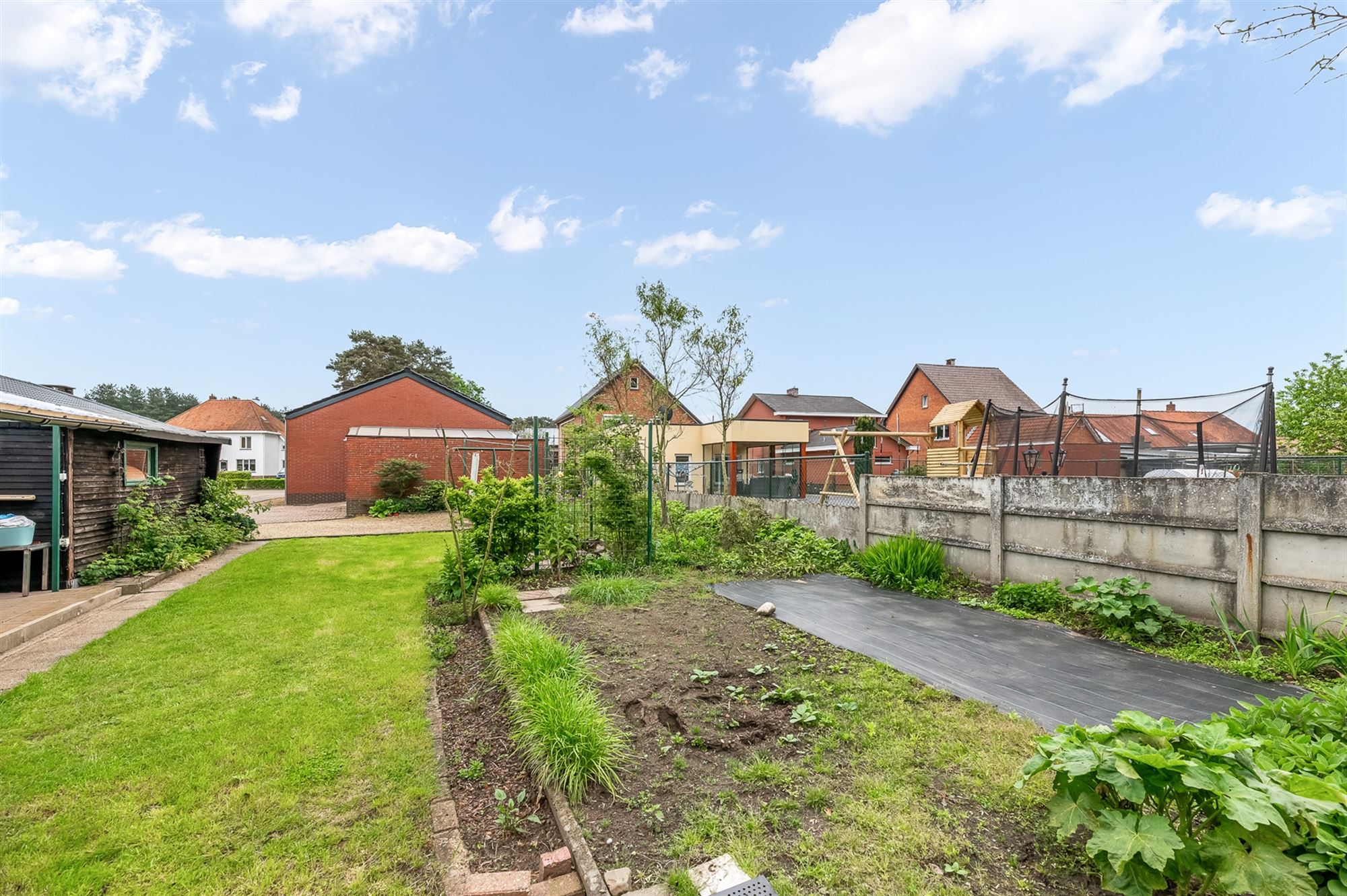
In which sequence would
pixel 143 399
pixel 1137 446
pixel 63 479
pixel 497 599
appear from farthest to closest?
pixel 143 399 < pixel 63 479 < pixel 1137 446 < pixel 497 599

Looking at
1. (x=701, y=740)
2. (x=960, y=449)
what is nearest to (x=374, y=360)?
(x=960, y=449)

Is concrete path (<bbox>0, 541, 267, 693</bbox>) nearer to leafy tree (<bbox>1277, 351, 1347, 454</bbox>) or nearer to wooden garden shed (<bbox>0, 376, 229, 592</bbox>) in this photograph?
wooden garden shed (<bbox>0, 376, 229, 592</bbox>)

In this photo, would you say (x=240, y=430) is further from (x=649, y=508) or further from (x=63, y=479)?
(x=649, y=508)

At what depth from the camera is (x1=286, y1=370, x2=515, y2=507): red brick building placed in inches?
859

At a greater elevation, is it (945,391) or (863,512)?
(945,391)

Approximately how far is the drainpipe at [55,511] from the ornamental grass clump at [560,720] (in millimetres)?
7067

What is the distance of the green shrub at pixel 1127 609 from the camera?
14.7 feet

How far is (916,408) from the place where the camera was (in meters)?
31.8

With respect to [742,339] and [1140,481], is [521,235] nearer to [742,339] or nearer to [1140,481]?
[742,339]

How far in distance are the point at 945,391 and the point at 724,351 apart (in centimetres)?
1996

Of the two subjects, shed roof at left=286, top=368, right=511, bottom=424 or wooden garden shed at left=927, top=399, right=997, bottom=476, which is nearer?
wooden garden shed at left=927, top=399, right=997, bottom=476

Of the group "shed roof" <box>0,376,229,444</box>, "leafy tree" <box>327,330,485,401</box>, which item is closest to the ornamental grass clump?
"shed roof" <box>0,376,229,444</box>

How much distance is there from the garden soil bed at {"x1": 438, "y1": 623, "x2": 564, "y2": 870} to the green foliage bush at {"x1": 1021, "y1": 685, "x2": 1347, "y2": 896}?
74.8 inches

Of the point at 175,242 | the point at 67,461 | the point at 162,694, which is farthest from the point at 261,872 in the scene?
the point at 175,242
